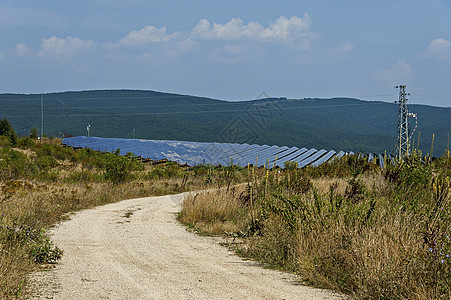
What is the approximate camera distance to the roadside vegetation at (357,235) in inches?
235

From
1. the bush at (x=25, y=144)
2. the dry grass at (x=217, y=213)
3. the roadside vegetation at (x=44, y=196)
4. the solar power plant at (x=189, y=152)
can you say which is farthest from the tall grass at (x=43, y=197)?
the solar power plant at (x=189, y=152)

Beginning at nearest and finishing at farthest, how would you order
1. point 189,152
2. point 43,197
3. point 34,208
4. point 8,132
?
point 34,208 → point 43,197 → point 8,132 → point 189,152

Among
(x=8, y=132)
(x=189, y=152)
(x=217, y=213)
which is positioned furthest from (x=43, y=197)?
(x=8, y=132)

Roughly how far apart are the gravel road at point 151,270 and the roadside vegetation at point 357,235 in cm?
44

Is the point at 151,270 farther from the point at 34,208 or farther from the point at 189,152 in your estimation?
the point at 189,152

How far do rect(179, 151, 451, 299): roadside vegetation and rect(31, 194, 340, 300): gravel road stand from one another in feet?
1.44

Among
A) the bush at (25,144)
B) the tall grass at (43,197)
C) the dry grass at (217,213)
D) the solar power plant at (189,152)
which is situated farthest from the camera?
the solar power plant at (189,152)

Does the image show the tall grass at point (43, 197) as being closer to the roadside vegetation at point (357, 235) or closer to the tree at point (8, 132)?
the roadside vegetation at point (357, 235)

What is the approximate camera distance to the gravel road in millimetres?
6551

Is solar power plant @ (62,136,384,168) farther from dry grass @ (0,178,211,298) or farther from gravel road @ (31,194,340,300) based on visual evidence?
gravel road @ (31,194,340,300)

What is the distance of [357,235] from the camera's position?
287 inches

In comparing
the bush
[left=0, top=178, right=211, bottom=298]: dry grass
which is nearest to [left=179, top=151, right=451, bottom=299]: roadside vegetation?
[left=0, top=178, right=211, bottom=298]: dry grass

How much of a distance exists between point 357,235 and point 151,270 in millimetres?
3165

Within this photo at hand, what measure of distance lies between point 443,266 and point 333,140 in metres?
142
